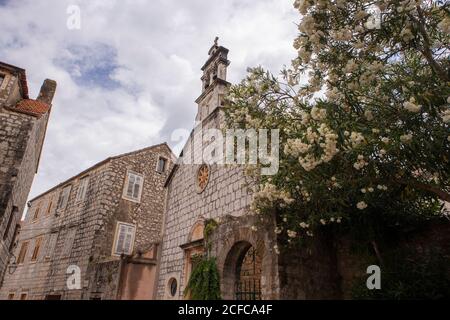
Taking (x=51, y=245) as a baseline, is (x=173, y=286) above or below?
below

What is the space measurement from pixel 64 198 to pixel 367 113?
2080 cm

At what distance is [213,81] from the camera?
1353 centimetres

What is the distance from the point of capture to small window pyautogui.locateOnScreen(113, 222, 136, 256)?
16.4m

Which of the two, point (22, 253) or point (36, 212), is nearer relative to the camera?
point (22, 253)

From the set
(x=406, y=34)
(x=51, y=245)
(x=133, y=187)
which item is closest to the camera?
(x=406, y=34)

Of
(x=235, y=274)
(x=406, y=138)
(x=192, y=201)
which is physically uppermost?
(x=192, y=201)

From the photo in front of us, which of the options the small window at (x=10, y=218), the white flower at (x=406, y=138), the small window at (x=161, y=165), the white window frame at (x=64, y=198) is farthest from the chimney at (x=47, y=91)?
the white flower at (x=406, y=138)

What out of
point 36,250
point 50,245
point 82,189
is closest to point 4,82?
point 82,189

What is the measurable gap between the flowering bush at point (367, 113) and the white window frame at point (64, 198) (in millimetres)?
18193

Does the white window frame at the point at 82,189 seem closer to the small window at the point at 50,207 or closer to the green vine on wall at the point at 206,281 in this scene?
the small window at the point at 50,207

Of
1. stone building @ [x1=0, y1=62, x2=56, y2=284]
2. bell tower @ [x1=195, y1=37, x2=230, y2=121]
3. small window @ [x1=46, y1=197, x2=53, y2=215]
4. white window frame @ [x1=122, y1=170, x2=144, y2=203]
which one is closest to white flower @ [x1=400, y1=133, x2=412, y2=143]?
bell tower @ [x1=195, y1=37, x2=230, y2=121]

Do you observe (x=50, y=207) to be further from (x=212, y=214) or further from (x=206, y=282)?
(x=206, y=282)

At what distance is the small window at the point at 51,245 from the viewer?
18359mm

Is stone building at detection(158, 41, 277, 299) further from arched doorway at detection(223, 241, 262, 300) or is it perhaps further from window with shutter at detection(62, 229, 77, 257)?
window with shutter at detection(62, 229, 77, 257)
